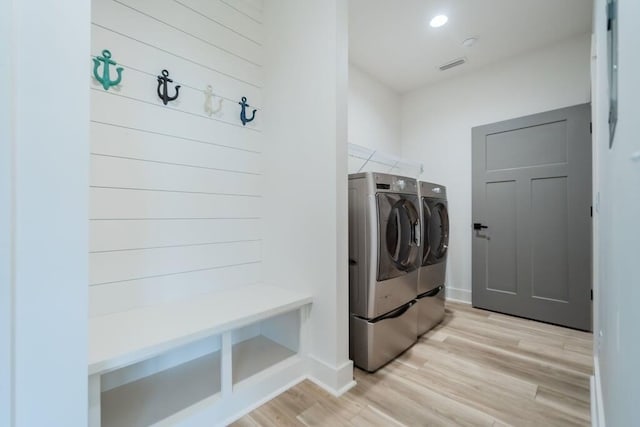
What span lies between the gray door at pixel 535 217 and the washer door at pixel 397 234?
1.47 m

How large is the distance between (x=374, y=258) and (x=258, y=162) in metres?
1.17

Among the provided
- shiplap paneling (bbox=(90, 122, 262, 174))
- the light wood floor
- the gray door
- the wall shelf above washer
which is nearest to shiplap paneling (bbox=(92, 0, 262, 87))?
shiplap paneling (bbox=(90, 122, 262, 174))

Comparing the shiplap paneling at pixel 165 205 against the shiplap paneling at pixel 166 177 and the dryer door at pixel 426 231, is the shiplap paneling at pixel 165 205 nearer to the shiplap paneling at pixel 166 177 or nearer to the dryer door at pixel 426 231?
the shiplap paneling at pixel 166 177

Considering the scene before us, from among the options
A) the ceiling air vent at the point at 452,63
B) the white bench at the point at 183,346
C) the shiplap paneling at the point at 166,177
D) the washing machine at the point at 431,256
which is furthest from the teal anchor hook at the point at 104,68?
the ceiling air vent at the point at 452,63

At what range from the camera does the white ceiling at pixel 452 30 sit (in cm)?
236

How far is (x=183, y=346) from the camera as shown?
127 cm

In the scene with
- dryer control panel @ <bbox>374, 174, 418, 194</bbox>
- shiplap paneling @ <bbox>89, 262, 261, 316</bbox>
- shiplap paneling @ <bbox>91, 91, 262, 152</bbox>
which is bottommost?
shiplap paneling @ <bbox>89, 262, 261, 316</bbox>

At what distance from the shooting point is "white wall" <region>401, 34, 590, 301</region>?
9.26 feet

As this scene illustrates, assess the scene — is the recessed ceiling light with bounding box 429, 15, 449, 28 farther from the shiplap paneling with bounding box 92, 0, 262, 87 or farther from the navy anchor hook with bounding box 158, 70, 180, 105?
Result: the navy anchor hook with bounding box 158, 70, 180, 105

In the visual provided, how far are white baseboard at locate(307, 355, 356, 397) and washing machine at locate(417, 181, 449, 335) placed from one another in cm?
95

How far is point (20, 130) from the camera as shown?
80cm

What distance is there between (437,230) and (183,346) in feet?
7.89

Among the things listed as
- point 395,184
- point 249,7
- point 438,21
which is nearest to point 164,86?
point 249,7

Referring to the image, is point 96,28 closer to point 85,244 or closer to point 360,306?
point 85,244
